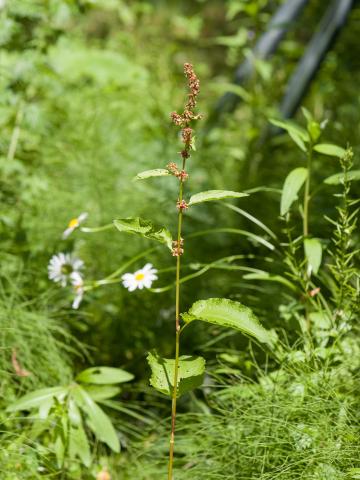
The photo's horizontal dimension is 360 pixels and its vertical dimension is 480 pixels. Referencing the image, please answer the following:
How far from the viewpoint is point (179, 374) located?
3.72 ft

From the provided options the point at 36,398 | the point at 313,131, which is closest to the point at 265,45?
the point at 313,131

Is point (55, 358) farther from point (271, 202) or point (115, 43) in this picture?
point (115, 43)

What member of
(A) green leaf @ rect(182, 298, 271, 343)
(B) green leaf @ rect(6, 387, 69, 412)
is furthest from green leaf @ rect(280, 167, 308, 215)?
(B) green leaf @ rect(6, 387, 69, 412)

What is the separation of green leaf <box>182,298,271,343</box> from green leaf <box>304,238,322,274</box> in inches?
11.3

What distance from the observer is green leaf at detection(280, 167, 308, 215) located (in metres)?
1.38

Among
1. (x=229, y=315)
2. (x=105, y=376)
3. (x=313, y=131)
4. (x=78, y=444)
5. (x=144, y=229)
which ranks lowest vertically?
(x=78, y=444)

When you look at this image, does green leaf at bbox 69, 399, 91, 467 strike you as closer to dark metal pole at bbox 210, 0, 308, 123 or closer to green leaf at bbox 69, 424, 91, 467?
green leaf at bbox 69, 424, 91, 467

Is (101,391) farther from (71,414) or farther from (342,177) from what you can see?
(342,177)

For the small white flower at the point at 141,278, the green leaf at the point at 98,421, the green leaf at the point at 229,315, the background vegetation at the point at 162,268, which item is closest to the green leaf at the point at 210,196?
the green leaf at the point at 229,315

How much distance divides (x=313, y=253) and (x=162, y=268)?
674 millimetres

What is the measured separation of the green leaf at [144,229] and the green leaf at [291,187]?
0.35 meters

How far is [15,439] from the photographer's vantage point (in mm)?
1414

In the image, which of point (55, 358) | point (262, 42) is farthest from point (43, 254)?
point (262, 42)

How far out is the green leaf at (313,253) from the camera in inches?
54.2
